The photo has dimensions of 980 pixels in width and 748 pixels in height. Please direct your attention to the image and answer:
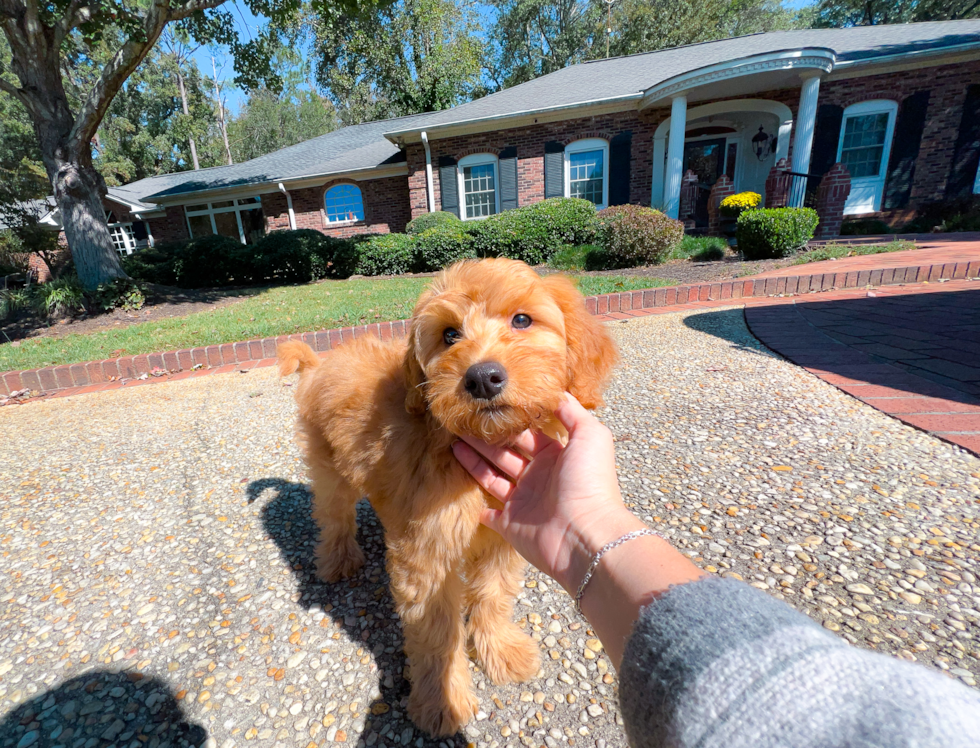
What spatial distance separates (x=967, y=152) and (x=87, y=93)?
26220mm

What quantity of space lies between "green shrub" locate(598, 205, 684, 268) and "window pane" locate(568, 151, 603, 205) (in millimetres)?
5859

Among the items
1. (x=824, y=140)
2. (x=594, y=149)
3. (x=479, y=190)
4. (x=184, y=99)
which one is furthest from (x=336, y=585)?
(x=184, y=99)

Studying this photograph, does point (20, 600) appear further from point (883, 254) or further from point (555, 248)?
point (883, 254)

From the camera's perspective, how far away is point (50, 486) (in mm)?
3559

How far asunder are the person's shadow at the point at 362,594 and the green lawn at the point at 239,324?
13.9 feet

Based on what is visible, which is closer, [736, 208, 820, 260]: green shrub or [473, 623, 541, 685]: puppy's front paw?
[473, 623, 541, 685]: puppy's front paw

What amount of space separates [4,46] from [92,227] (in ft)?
102

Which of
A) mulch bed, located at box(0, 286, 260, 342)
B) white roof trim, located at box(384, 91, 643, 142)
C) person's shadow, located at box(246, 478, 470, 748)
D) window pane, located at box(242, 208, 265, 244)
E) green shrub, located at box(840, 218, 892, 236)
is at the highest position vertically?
white roof trim, located at box(384, 91, 643, 142)

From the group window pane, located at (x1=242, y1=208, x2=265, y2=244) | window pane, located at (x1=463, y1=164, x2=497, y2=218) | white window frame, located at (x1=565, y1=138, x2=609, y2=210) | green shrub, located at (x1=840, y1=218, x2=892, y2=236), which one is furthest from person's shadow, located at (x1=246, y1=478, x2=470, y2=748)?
window pane, located at (x1=242, y1=208, x2=265, y2=244)

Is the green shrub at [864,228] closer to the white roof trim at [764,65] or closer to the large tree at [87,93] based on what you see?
the white roof trim at [764,65]

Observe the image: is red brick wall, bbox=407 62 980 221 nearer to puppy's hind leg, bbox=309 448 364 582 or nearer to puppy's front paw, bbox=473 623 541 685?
puppy's hind leg, bbox=309 448 364 582

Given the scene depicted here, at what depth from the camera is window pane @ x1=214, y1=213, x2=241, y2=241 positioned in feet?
82.4

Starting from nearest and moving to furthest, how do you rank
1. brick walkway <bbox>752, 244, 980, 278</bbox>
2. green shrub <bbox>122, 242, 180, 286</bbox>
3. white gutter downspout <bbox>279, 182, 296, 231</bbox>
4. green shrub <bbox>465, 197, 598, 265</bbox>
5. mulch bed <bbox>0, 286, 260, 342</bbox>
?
brick walkway <bbox>752, 244, 980, 278</bbox> → mulch bed <bbox>0, 286, 260, 342</bbox> → green shrub <bbox>465, 197, 598, 265</bbox> → green shrub <bbox>122, 242, 180, 286</bbox> → white gutter downspout <bbox>279, 182, 296, 231</bbox>

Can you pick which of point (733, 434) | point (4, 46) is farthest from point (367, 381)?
point (4, 46)
